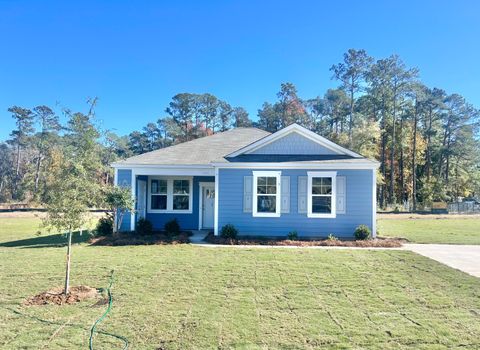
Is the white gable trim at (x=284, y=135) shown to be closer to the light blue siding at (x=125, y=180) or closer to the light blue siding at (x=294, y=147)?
the light blue siding at (x=294, y=147)

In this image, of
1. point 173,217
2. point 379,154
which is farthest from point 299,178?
point 379,154

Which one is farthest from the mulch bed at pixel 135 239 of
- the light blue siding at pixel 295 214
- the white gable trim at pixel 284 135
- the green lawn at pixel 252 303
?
the white gable trim at pixel 284 135

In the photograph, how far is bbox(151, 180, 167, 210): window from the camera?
14797 millimetres

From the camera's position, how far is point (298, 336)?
412cm

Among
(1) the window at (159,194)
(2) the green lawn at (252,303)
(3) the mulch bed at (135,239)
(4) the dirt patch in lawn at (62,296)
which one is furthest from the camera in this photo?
(1) the window at (159,194)

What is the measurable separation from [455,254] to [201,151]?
10781 mm

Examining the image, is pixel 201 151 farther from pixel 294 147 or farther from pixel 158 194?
pixel 294 147

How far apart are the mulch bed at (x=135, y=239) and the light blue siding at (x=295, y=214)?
1689 millimetres

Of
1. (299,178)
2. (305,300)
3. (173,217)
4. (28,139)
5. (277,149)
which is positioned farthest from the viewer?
(28,139)

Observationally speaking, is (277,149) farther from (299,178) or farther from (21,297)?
(21,297)

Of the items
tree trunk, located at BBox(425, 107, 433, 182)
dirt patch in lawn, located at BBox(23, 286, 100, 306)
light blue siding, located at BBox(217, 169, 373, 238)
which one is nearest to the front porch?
light blue siding, located at BBox(217, 169, 373, 238)

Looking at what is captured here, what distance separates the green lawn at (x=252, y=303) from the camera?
13.2 ft

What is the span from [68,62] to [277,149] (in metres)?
23.6

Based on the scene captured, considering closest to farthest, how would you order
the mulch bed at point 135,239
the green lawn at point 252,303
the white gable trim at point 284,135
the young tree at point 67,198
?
the green lawn at point 252,303
the young tree at point 67,198
the mulch bed at point 135,239
the white gable trim at point 284,135
